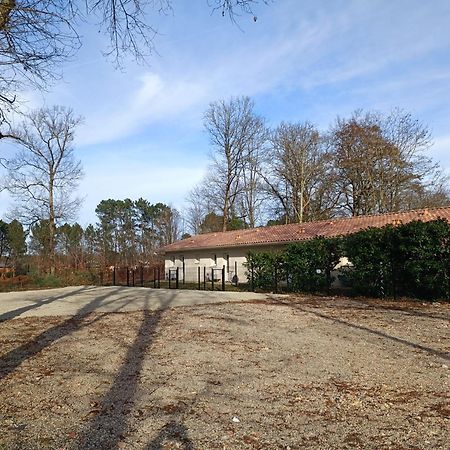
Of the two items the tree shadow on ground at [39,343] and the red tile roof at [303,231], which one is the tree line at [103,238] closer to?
the red tile roof at [303,231]

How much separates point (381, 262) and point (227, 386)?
1156 centimetres

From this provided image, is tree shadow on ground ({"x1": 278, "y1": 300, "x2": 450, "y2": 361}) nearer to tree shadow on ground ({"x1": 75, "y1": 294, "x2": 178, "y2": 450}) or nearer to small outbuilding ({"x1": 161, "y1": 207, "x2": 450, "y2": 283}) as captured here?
tree shadow on ground ({"x1": 75, "y1": 294, "x2": 178, "y2": 450})

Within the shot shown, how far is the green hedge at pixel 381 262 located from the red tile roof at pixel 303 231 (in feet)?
10.4

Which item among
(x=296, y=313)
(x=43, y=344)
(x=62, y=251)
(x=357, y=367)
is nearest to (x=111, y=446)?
(x=357, y=367)

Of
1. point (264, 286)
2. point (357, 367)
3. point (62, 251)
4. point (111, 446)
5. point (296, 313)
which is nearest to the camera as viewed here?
point (111, 446)

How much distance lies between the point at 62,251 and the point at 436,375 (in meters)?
41.5

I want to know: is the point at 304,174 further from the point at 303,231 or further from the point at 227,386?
the point at 227,386

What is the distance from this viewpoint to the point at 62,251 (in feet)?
140

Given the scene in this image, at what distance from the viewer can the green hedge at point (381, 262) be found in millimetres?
13914

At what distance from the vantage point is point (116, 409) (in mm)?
4250

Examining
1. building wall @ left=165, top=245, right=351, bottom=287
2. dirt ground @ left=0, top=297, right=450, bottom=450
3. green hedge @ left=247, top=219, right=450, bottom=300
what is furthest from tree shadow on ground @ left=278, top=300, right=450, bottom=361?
building wall @ left=165, top=245, right=351, bottom=287

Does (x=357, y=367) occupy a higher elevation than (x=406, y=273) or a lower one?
lower

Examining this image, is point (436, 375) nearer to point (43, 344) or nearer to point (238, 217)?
point (43, 344)

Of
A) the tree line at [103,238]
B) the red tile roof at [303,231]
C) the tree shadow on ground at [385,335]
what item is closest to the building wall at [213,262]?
the red tile roof at [303,231]
